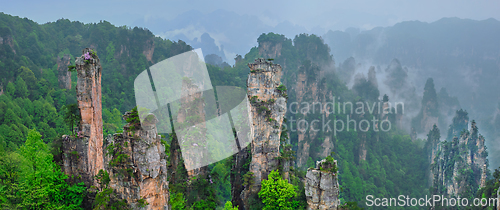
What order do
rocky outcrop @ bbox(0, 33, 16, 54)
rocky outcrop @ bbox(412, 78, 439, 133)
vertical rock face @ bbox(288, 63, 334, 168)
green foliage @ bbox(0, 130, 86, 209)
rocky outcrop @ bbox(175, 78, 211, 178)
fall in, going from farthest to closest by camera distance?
1. rocky outcrop @ bbox(412, 78, 439, 133)
2. vertical rock face @ bbox(288, 63, 334, 168)
3. rocky outcrop @ bbox(0, 33, 16, 54)
4. rocky outcrop @ bbox(175, 78, 211, 178)
5. green foliage @ bbox(0, 130, 86, 209)

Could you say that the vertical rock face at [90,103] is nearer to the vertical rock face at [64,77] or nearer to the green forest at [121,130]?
the green forest at [121,130]

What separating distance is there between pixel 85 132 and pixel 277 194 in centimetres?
1258

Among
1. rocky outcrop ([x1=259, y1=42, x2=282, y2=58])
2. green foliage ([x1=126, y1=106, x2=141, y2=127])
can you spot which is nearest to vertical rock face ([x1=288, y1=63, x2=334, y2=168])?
rocky outcrop ([x1=259, y1=42, x2=282, y2=58])

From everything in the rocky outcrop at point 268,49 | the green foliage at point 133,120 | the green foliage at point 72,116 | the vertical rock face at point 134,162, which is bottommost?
the vertical rock face at point 134,162

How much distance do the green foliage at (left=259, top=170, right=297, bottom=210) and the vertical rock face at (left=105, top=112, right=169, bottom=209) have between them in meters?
11.0

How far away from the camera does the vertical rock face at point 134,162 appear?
40.5 ft

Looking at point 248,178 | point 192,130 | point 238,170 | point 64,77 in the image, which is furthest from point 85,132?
point 64,77

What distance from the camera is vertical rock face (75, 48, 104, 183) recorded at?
17.3 metres

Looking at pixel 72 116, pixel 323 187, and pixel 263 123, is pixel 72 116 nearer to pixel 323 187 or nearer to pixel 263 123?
pixel 263 123

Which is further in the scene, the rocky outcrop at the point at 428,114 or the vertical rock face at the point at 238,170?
the rocky outcrop at the point at 428,114

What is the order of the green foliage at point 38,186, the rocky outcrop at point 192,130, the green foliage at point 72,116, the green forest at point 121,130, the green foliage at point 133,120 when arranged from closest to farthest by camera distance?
the green foliage at point 133,120 < the green foliage at point 38,186 < the green forest at point 121,130 < the green foliage at point 72,116 < the rocky outcrop at point 192,130

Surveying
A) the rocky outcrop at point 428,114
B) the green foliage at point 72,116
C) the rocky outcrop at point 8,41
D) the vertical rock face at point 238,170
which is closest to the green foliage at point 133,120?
the green foliage at point 72,116

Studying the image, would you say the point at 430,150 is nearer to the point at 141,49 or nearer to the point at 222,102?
the point at 222,102

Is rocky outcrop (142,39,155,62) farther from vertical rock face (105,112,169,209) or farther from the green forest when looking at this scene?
vertical rock face (105,112,169,209)
